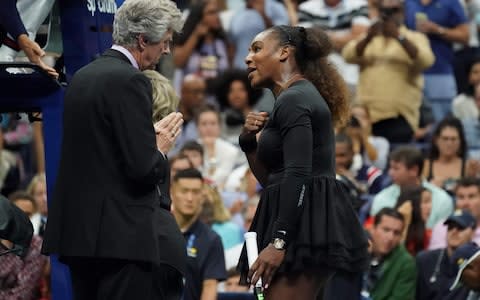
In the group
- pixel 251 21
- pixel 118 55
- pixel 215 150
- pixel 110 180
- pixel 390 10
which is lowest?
pixel 215 150

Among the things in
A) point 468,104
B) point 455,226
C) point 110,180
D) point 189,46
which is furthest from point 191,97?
point 110,180

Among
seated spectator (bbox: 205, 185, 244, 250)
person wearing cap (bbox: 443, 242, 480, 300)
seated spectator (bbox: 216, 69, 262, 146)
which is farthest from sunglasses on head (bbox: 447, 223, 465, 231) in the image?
seated spectator (bbox: 216, 69, 262, 146)

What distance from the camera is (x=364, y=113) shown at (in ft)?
43.9

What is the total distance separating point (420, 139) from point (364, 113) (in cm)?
91

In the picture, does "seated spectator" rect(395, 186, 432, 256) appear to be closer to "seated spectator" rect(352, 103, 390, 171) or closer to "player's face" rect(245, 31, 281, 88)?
"seated spectator" rect(352, 103, 390, 171)

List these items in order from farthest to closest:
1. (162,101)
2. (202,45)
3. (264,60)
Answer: (202,45) → (162,101) → (264,60)

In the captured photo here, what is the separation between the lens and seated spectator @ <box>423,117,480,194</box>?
41.1 ft

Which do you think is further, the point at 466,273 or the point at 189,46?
the point at 189,46

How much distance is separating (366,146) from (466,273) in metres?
4.02

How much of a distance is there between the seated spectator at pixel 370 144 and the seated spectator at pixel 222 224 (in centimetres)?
228

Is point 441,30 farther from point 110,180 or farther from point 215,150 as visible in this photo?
point 110,180

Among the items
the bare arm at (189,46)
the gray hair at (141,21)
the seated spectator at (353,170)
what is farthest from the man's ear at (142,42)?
the bare arm at (189,46)

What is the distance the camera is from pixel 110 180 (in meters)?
5.92

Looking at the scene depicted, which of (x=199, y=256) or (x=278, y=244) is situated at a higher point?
(x=278, y=244)
